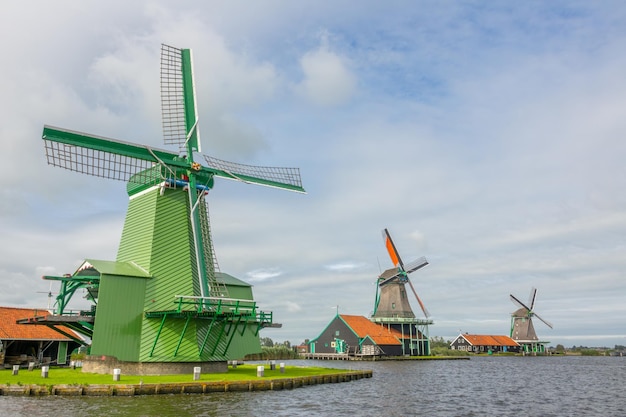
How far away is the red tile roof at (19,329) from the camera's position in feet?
114

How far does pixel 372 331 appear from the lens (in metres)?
71.1

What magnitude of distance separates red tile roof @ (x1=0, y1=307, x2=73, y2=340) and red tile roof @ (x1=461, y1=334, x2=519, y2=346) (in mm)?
83461

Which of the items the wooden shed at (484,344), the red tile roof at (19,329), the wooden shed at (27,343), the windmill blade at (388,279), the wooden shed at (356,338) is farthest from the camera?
the wooden shed at (484,344)

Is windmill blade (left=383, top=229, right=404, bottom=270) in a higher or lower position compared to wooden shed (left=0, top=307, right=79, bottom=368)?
higher

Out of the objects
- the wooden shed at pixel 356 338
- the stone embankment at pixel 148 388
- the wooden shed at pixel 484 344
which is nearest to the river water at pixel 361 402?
the stone embankment at pixel 148 388

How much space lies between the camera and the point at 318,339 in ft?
247

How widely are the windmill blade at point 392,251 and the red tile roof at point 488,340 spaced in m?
36.8

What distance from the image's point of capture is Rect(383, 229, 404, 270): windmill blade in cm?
7538

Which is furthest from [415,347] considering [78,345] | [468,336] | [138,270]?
[138,270]

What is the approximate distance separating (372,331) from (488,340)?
43.1 m

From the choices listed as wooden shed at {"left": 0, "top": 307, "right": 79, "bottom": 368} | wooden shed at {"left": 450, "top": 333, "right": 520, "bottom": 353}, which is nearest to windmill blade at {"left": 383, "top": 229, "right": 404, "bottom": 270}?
wooden shed at {"left": 450, "top": 333, "right": 520, "bottom": 353}

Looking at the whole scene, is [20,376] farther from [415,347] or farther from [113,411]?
[415,347]

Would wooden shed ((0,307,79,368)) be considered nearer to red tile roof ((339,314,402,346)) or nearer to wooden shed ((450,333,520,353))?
red tile roof ((339,314,402,346))

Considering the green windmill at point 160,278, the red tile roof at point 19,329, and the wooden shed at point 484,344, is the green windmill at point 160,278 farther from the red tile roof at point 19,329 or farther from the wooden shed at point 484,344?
the wooden shed at point 484,344
